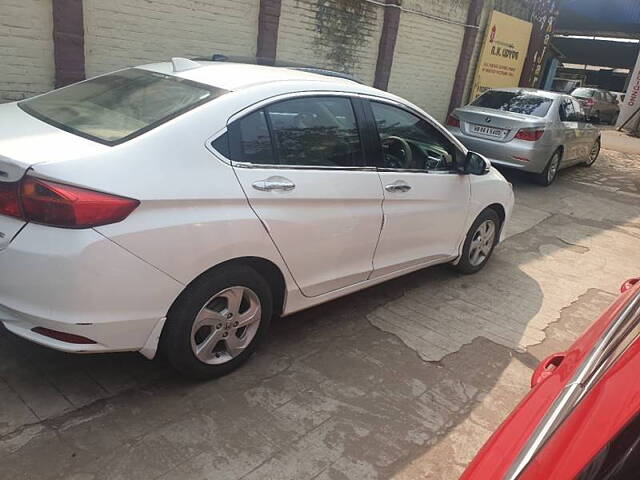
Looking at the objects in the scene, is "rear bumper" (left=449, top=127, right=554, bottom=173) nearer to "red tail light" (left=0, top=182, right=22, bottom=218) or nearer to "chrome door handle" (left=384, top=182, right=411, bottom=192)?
"chrome door handle" (left=384, top=182, right=411, bottom=192)

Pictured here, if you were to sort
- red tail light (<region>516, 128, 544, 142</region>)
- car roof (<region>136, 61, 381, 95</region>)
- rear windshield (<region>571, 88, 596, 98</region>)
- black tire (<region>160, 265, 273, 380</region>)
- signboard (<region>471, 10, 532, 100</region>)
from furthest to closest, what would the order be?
rear windshield (<region>571, 88, 596, 98</region>) → signboard (<region>471, 10, 532, 100</region>) → red tail light (<region>516, 128, 544, 142</region>) → car roof (<region>136, 61, 381, 95</region>) → black tire (<region>160, 265, 273, 380</region>)

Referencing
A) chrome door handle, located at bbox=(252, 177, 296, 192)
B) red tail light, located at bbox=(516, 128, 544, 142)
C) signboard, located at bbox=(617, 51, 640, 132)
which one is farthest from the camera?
signboard, located at bbox=(617, 51, 640, 132)

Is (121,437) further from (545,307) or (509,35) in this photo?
(509,35)

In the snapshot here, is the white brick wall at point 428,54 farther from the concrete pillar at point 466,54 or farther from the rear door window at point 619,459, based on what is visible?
the rear door window at point 619,459

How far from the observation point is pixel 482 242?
4910mm

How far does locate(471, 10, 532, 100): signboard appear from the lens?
13.6m

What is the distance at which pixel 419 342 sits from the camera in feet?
12.1

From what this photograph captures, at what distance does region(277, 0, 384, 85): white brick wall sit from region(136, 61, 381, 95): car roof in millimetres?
5401

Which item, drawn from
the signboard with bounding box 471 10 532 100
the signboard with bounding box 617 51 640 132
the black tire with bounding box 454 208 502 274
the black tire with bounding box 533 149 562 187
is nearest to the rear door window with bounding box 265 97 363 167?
the black tire with bounding box 454 208 502 274

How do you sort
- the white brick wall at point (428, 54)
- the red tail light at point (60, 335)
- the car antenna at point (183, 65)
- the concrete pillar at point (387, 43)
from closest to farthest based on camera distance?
the red tail light at point (60, 335), the car antenna at point (183, 65), the concrete pillar at point (387, 43), the white brick wall at point (428, 54)

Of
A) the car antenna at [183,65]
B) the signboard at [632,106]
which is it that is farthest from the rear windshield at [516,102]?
the signboard at [632,106]

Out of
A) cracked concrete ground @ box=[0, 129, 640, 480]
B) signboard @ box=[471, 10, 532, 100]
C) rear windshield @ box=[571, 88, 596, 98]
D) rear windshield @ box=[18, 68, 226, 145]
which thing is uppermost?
signboard @ box=[471, 10, 532, 100]

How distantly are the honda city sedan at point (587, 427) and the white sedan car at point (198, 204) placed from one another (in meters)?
1.54

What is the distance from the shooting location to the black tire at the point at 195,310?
8.57ft
